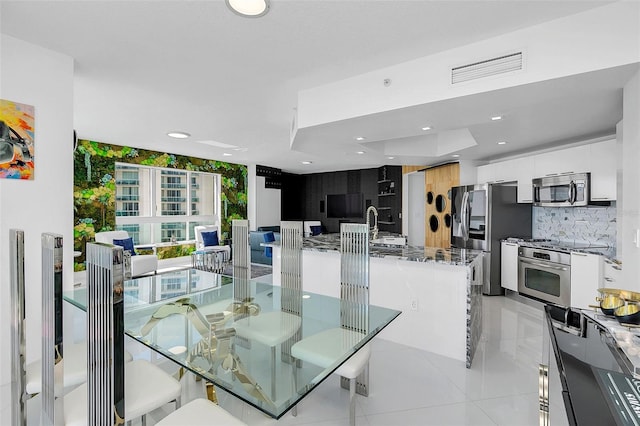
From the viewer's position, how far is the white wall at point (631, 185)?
1.90m

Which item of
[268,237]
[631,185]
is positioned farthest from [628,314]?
[268,237]

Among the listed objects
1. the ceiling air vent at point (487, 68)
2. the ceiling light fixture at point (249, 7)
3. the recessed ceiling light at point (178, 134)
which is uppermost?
the recessed ceiling light at point (178, 134)

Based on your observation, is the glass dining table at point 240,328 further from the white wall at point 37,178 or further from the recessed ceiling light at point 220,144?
the recessed ceiling light at point 220,144

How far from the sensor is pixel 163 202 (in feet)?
23.5

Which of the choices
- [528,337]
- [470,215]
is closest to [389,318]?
[528,337]

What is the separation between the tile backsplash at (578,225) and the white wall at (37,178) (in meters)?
5.23

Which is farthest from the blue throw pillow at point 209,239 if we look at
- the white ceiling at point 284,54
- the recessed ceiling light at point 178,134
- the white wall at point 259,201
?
the white ceiling at point 284,54

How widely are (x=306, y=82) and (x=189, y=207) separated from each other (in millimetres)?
5793

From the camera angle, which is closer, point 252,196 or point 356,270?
point 356,270

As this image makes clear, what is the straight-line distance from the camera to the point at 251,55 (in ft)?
7.80

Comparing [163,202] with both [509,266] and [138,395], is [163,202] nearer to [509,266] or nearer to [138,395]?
[138,395]

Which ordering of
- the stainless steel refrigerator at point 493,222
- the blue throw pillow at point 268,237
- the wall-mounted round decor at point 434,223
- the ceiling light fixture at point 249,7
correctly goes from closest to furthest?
1. the ceiling light fixture at point 249,7
2. the stainless steel refrigerator at point 493,222
3. the wall-mounted round decor at point 434,223
4. the blue throw pillow at point 268,237

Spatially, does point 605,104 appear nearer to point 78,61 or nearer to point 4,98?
point 78,61

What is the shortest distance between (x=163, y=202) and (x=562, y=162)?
7348 millimetres
